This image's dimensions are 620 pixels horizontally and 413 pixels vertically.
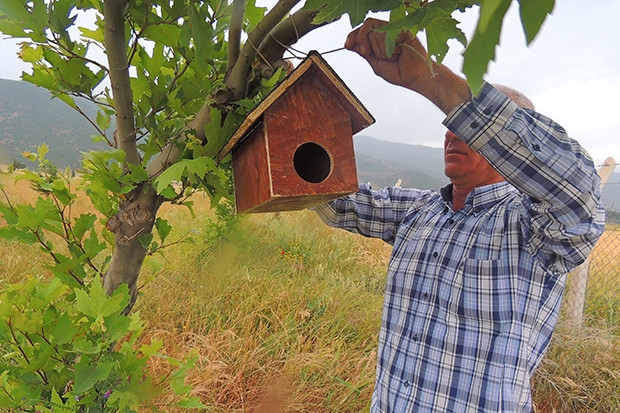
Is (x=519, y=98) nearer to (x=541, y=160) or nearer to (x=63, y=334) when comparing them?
(x=541, y=160)

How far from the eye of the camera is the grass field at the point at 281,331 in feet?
8.22

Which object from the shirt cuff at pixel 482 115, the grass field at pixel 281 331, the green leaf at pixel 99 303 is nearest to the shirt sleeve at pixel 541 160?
A: the shirt cuff at pixel 482 115

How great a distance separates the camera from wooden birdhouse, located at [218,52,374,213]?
895mm

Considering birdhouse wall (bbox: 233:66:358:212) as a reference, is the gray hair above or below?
above

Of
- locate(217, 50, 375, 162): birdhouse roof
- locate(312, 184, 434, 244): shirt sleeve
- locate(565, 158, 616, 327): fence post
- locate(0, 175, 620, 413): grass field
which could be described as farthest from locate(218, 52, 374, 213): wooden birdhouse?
locate(565, 158, 616, 327): fence post

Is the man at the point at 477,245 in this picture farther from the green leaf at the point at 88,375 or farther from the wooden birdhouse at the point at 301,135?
the green leaf at the point at 88,375

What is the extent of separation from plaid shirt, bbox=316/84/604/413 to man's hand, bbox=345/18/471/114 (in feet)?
0.16

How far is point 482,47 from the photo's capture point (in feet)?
0.84

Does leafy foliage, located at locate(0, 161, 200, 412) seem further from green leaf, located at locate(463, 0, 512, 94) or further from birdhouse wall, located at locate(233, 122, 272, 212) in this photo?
green leaf, located at locate(463, 0, 512, 94)

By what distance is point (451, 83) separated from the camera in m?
0.93

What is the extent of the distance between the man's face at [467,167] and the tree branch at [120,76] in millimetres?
1006

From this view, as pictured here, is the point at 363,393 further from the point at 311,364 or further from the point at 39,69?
the point at 39,69

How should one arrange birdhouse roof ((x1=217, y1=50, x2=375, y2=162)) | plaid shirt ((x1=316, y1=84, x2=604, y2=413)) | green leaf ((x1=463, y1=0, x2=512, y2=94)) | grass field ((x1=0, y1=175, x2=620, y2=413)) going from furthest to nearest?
grass field ((x1=0, y1=175, x2=620, y2=413))
plaid shirt ((x1=316, y1=84, x2=604, y2=413))
birdhouse roof ((x1=217, y1=50, x2=375, y2=162))
green leaf ((x1=463, y1=0, x2=512, y2=94))

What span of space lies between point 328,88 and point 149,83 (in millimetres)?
401
